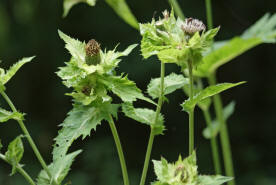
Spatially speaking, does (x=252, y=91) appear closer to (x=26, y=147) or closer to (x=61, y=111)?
(x=61, y=111)

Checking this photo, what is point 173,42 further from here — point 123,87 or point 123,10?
point 123,10

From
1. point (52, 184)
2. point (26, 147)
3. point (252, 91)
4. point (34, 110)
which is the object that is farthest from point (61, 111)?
point (52, 184)

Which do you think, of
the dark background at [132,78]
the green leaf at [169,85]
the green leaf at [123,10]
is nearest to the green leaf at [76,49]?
the green leaf at [169,85]

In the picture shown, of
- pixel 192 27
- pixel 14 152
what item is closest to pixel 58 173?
pixel 14 152

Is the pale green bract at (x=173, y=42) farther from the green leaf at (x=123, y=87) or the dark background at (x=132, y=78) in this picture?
the dark background at (x=132, y=78)

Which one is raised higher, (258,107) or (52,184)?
(258,107)
